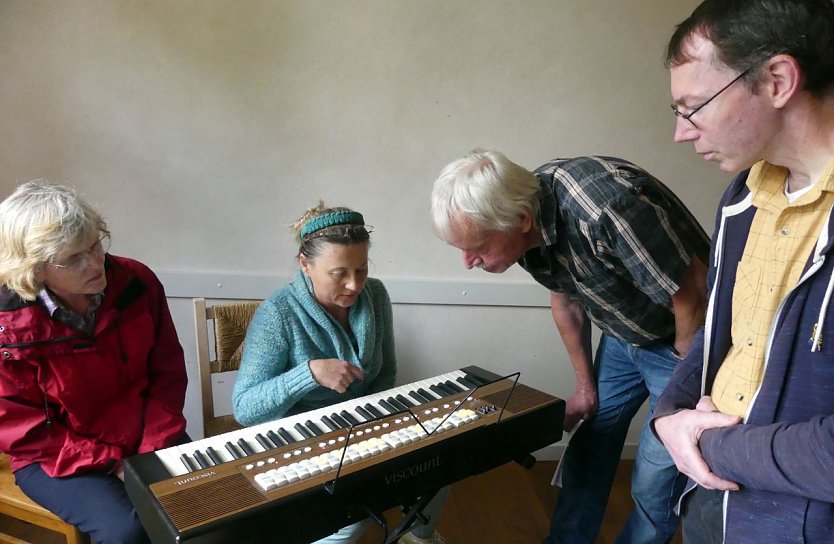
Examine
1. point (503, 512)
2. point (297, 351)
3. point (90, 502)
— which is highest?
point (297, 351)

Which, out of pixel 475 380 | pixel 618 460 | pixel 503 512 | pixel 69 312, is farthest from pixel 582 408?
pixel 69 312

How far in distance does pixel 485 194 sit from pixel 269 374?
0.79 meters

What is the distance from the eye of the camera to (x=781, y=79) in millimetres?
775

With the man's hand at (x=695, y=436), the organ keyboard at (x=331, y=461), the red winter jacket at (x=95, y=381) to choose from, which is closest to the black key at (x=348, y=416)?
the organ keyboard at (x=331, y=461)

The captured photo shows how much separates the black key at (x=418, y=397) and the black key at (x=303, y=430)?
0.32 metres

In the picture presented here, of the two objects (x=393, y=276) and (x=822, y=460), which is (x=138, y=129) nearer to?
(x=393, y=276)

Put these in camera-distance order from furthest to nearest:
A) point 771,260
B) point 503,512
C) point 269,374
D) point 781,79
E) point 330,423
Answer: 1. point 503,512
2. point 269,374
3. point 330,423
4. point 771,260
5. point 781,79

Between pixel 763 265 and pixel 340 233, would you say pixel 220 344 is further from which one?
pixel 763 265

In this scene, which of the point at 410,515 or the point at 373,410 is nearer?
Answer: the point at 410,515

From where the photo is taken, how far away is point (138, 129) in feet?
6.75

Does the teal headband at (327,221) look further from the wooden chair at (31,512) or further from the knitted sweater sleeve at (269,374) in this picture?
the wooden chair at (31,512)

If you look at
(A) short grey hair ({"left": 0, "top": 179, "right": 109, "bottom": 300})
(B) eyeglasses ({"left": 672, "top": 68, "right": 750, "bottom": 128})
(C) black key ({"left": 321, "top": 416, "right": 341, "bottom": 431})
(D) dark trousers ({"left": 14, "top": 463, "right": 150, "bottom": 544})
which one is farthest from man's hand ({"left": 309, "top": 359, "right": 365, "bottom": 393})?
(B) eyeglasses ({"left": 672, "top": 68, "right": 750, "bottom": 128})

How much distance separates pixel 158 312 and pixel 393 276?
913 mm

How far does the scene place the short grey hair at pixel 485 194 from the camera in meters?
1.34
